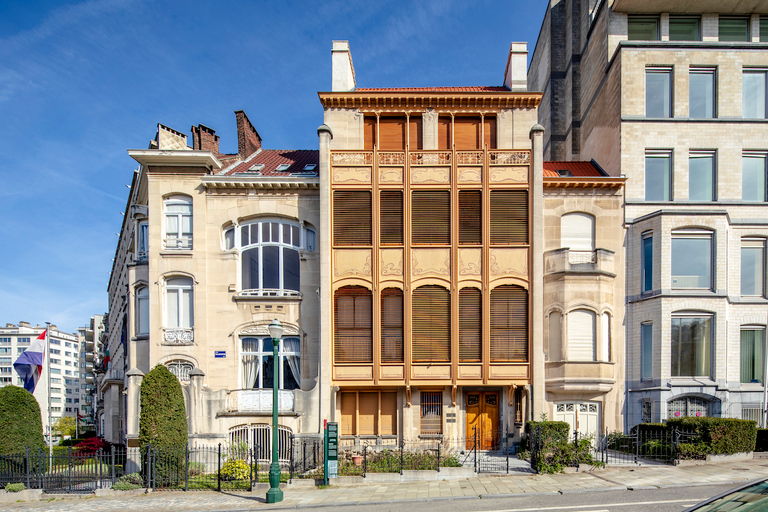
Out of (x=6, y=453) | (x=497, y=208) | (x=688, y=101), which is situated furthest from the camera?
(x=688, y=101)

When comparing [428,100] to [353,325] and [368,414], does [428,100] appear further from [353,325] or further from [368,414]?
[368,414]

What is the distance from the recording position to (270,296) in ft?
68.7

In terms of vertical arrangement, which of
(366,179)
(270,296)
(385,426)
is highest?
(366,179)

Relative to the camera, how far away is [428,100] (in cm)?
2203

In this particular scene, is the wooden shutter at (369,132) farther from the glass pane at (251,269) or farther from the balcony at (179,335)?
the balcony at (179,335)

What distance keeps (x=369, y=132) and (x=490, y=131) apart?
562cm

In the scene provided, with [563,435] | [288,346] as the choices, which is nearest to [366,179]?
[288,346]

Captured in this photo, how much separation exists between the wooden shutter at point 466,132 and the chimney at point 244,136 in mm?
11172

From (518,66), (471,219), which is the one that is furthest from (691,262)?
(518,66)

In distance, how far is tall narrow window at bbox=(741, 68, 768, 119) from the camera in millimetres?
22047

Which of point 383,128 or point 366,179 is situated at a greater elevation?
point 383,128

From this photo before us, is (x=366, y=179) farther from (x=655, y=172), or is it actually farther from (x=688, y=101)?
(x=688, y=101)

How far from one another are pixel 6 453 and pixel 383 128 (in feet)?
61.4

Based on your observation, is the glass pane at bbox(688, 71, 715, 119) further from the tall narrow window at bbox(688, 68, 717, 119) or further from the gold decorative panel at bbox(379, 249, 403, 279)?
the gold decorative panel at bbox(379, 249, 403, 279)
